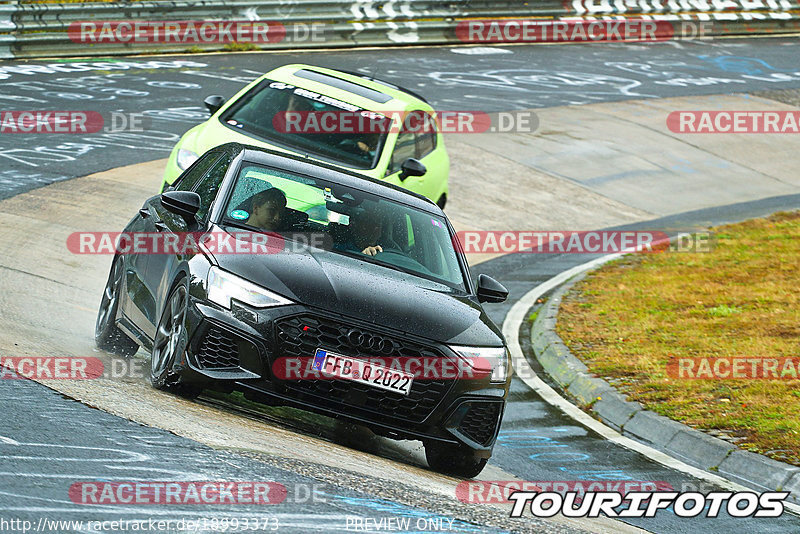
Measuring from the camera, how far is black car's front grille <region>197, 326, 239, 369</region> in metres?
6.57

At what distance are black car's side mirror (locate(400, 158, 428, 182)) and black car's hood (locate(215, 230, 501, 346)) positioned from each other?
5290mm

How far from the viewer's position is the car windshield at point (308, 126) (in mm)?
12359

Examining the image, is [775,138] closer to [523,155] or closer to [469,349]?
[523,155]

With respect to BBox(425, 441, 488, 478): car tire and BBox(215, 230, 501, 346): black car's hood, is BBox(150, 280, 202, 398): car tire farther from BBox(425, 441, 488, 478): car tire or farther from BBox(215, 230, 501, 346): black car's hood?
BBox(425, 441, 488, 478): car tire

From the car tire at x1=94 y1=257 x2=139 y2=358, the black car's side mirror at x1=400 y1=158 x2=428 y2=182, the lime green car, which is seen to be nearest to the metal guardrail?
the lime green car

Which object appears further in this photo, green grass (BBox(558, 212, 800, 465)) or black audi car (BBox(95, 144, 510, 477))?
green grass (BBox(558, 212, 800, 465))

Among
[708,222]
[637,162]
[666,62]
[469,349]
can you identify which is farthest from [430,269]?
[666,62]

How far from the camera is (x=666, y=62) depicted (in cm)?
3012

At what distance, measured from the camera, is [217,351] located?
660 cm

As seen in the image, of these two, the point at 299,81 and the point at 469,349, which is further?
the point at 299,81

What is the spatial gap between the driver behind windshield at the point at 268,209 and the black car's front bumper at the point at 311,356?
1.02 meters

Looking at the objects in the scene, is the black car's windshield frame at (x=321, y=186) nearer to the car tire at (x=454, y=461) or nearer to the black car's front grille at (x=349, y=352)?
the black car's front grille at (x=349, y=352)

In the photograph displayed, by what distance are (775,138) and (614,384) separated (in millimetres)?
16278

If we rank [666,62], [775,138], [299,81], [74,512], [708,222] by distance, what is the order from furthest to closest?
[666,62], [775,138], [708,222], [299,81], [74,512]
